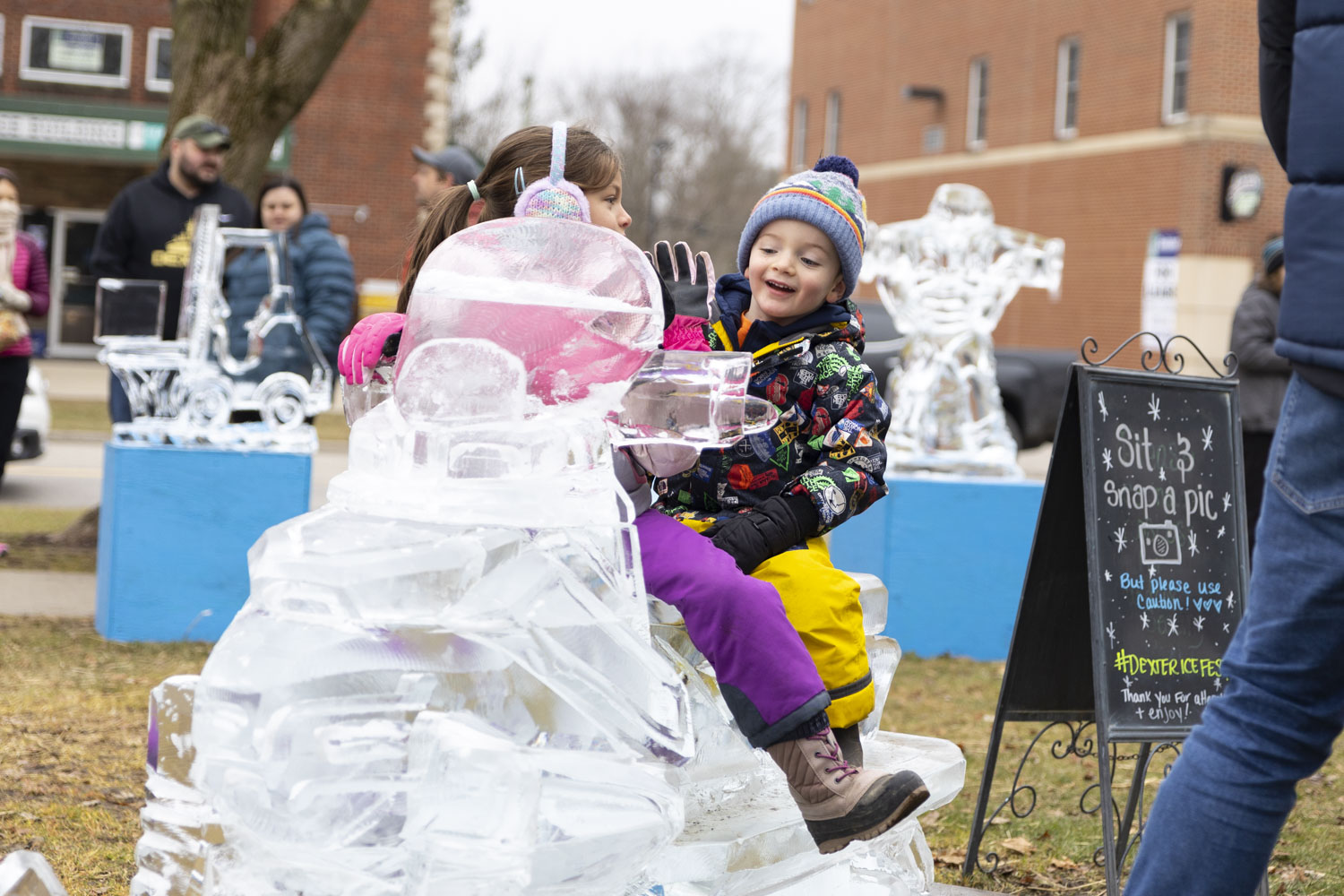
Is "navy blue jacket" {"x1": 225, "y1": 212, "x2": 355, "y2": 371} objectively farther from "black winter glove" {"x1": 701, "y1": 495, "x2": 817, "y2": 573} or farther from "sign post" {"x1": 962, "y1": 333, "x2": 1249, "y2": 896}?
"black winter glove" {"x1": 701, "y1": 495, "x2": 817, "y2": 573}

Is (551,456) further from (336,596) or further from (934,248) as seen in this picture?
(934,248)

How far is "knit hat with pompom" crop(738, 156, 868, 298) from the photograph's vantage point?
118 inches

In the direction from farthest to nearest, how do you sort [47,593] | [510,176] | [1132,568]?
1. [47,593]
2. [1132,568]
3. [510,176]

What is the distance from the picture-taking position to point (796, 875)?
284cm

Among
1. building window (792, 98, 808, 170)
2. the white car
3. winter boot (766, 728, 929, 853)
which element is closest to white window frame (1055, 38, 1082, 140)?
building window (792, 98, 808, 170)

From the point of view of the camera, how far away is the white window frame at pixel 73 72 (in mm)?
25094

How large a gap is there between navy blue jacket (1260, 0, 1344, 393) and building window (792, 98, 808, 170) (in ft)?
102

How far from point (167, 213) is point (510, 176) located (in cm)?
424

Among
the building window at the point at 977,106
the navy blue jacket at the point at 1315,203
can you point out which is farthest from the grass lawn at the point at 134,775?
the building window at the point at 977,106

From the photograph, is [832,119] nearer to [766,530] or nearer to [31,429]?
[31,429]

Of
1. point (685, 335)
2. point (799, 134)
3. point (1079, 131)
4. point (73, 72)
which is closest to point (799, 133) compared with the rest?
point (799, 134)

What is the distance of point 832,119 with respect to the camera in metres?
31.9

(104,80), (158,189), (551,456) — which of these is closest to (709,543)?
(551,456)

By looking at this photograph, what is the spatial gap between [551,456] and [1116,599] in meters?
1.73
